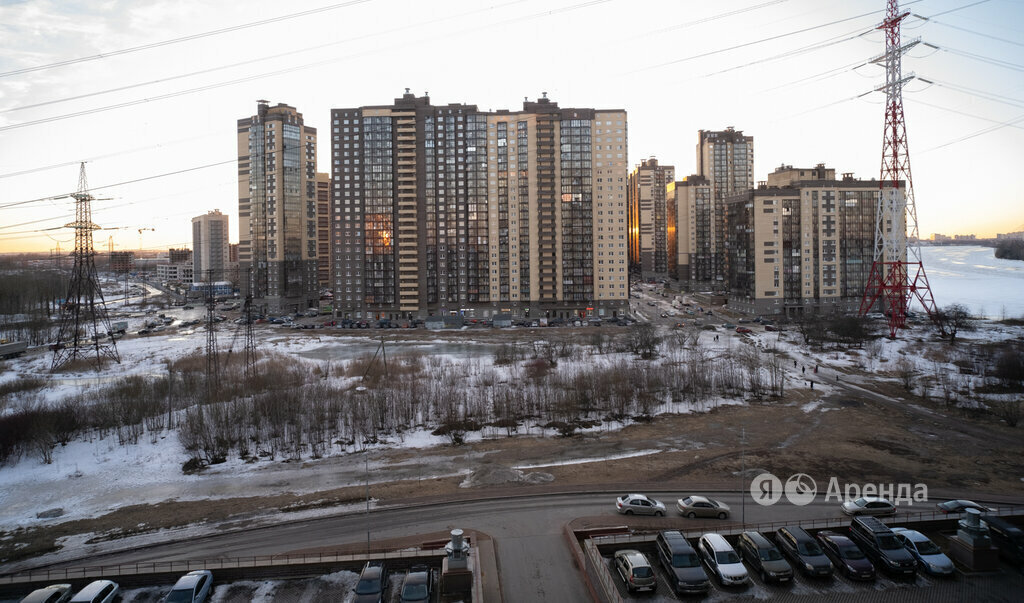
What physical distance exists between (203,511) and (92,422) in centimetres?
1129

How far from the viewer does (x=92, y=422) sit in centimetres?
2117

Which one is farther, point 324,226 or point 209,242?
point 209,242

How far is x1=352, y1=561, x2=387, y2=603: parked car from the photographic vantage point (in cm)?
873

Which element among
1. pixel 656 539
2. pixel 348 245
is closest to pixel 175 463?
pixel 656 539

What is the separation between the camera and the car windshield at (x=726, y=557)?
949cm

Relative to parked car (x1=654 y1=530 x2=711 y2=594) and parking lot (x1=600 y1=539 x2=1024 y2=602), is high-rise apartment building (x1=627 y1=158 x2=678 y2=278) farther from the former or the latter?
parked car (x1=654 y1=530 x2=711 y2=594)

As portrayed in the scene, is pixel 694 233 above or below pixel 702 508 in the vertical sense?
above

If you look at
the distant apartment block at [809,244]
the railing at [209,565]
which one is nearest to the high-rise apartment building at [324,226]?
the distant apartment block at [809,244]

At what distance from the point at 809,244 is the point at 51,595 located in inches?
2163

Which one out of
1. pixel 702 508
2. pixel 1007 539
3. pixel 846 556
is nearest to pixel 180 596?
pixel 702 508

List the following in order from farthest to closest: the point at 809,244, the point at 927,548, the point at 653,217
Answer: the point at 653,217, the point at 809,244, the point at 927,548

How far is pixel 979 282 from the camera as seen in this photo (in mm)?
74562

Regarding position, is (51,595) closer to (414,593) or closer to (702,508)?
(414,593)

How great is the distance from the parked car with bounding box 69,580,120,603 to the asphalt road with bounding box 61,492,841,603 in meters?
2.07
